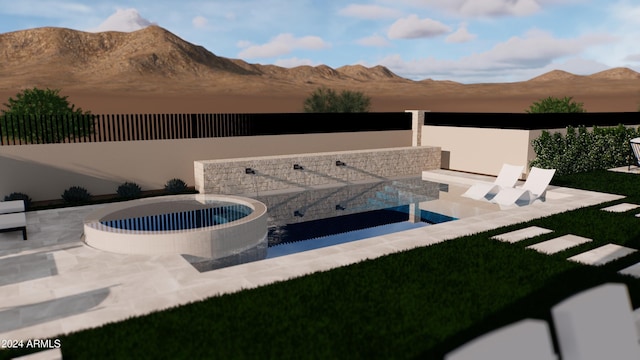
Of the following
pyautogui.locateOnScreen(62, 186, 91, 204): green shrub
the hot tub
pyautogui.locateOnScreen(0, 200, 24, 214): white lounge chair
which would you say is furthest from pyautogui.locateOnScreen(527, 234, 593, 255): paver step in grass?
pyautogui.locateOnScreen(62, 186, 91, 204): green shrub

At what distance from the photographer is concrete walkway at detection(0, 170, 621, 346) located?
245 inches

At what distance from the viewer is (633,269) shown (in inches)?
299

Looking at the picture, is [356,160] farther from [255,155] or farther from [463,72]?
[463,72]

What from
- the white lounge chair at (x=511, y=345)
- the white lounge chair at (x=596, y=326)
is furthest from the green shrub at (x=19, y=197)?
the white lounge chair at (x=596, y=326)

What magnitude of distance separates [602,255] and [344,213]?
684 centimetres

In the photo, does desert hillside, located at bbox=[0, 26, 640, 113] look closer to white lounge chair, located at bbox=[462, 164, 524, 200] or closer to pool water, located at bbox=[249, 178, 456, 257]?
A: pool water, located at bbox=[249, 178, 456, 257]

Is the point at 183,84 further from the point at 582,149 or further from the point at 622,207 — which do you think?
the point at 622,207

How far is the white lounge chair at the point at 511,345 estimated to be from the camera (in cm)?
265

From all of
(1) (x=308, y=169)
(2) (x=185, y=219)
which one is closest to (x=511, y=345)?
(2) (x=185, y=219)

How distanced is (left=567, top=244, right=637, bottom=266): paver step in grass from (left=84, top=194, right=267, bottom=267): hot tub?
593 cm

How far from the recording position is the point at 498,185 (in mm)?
14945

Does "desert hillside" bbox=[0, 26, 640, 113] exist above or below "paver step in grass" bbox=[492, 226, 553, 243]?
above

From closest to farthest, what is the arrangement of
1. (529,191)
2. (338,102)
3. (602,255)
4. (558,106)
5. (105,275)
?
(105,275), (602,255), (529,191), (558,106), (338,102)

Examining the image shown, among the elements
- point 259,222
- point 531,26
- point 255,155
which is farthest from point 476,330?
point 531,26
